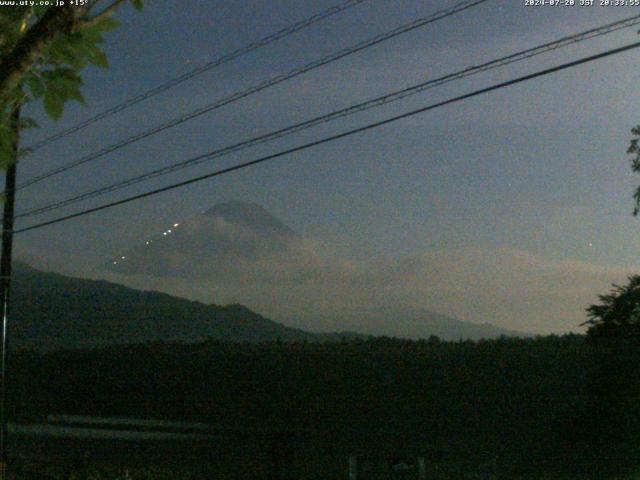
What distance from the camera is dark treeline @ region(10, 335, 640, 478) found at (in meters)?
17.4

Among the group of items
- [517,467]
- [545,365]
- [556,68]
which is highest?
[556,68]

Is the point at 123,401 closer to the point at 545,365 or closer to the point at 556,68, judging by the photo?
the point at 545,365

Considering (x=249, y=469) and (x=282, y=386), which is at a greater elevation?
(x=282, y=386)

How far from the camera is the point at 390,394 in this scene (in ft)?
106

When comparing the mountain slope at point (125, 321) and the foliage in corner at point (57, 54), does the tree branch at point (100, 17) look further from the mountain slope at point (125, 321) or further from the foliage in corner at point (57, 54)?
the mountain slope at point (125, 321)

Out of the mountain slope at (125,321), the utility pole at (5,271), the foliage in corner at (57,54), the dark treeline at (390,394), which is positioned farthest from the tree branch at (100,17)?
the mountain slope at (125,321)

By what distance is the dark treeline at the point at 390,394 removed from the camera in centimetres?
1744

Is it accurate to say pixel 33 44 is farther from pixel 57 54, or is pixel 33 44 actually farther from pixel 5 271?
pixel 5 271

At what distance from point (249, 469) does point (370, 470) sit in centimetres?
563

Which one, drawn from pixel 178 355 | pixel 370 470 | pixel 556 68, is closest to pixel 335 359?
pixel 178 355

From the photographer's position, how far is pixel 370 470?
36.1ft

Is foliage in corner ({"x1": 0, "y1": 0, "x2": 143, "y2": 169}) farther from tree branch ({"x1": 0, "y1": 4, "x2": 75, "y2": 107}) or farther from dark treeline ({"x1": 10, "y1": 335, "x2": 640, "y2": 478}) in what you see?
dark treeline ({"x1": 10, "y1": 335, "x2": 640, "y2": 478})

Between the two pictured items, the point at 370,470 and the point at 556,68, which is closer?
the point at 556,68

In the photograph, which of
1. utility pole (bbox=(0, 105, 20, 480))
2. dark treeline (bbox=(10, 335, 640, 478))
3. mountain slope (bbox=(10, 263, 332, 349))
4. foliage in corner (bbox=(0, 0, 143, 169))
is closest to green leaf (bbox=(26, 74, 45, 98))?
foliage in corner (bbox=(0, 0, 143, 169))
